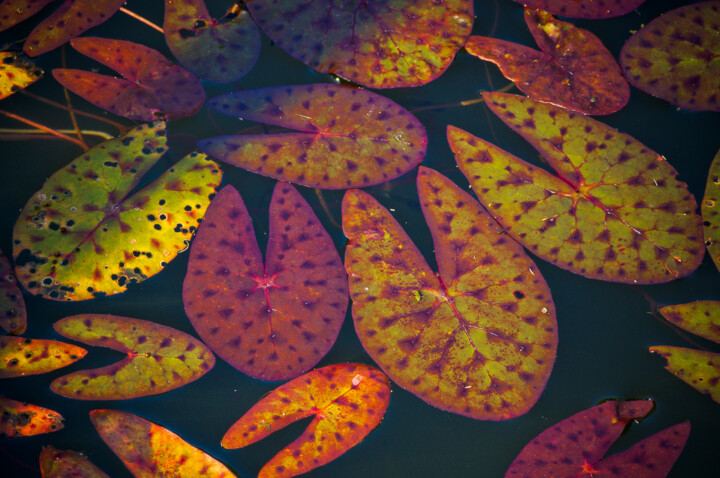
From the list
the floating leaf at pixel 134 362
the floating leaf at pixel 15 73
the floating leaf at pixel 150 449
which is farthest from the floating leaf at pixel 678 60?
the floating leaf at pixel 15 73

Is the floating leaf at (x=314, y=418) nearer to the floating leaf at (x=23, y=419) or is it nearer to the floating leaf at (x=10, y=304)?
the floating leaf at (x=23, y=419)

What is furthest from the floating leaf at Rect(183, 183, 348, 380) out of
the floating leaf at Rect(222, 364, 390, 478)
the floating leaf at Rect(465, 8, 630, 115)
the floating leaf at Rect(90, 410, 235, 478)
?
the floating leaf at Rect(465, 8, 630, 115)

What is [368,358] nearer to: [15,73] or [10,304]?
[10,304]

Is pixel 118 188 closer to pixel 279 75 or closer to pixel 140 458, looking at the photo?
pixel 279 75

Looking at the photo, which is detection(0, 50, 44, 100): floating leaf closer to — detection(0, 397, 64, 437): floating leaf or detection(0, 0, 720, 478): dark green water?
detection(0, 0, 720, 478): dark green water

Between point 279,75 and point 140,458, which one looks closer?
point 140,458

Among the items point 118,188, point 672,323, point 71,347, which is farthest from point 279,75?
point 672,323
